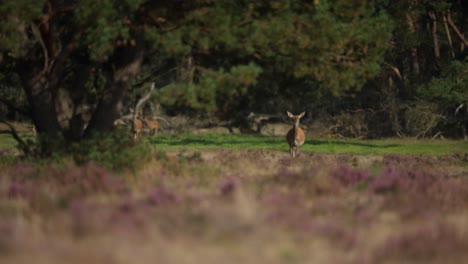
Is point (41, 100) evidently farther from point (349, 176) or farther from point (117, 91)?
point (349, 176)

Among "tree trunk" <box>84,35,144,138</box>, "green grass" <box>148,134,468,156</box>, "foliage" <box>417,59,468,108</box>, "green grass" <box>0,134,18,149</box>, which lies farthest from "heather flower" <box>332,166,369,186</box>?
"green grass" <box>0,134,18,149</box>

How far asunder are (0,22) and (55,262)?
1041 cm

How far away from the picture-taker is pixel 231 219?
33.1ft

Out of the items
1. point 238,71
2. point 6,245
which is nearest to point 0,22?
point 238,71

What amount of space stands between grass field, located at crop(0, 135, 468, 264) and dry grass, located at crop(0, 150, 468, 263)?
2 centimetres

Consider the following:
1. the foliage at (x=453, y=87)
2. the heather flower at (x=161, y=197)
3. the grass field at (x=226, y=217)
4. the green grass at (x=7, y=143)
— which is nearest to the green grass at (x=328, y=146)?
the foliage at (x=453, y=87)

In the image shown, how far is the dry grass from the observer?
29.8ft

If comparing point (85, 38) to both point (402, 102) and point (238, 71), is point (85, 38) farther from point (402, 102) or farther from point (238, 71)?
point (402, 102)

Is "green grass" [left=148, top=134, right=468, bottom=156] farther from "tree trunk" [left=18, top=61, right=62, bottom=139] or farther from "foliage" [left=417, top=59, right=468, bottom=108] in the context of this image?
"tree trunk" [left=18, top=61, right=62, bottom=139]

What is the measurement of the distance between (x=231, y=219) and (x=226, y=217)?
0.27 feet

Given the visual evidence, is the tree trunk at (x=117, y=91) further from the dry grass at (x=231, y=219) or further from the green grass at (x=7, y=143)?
the green grass at (x=7, y=143)

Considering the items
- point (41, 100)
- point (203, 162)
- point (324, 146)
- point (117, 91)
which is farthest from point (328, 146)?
point (41, 100)

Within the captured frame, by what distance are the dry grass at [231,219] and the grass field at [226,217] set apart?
0.02 metres

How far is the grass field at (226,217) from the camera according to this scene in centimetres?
910
